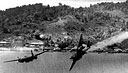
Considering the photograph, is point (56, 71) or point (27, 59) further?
point (56, 71)

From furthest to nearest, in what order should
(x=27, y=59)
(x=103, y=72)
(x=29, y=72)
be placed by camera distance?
(x=103, y=72) < (x=29, y=72) < (x=27, y=59)

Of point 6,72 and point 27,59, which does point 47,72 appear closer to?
point 6,72

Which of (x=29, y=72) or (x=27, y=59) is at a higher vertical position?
(x=27, y=59)

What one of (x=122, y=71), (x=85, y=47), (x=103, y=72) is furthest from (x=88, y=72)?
(x=85, y=47)

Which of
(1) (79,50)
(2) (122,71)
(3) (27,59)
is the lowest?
(2) (122,71)

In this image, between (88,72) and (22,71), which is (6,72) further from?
(88,72)

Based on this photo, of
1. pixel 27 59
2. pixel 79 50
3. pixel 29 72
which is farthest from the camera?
pixel 29 72

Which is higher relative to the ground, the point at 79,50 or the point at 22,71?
the point at 79,50

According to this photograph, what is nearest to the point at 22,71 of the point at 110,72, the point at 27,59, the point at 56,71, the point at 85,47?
the point at 56,71

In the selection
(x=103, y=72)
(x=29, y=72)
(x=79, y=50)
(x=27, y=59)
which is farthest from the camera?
(x=103, y=72)
